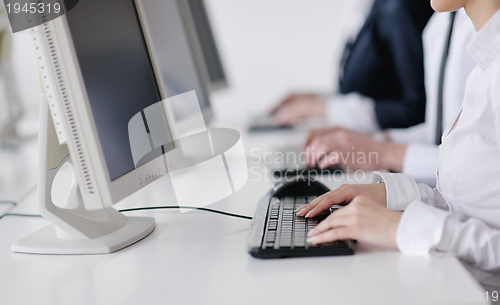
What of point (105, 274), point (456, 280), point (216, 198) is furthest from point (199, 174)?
point (456, 280)

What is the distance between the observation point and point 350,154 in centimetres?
121

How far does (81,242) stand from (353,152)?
79 cm

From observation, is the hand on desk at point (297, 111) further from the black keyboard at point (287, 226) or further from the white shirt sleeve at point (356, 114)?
A: the black keyboard at point (287, 226)

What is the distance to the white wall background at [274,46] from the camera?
362 centimetres

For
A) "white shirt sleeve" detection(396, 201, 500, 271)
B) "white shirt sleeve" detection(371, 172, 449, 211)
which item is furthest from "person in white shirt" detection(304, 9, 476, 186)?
"white shirt sleeve" detection(396, 201, 500, 271)

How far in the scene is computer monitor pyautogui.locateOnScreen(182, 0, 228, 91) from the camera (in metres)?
1.87

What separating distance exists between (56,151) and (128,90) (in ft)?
0.53

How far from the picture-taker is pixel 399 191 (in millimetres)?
789

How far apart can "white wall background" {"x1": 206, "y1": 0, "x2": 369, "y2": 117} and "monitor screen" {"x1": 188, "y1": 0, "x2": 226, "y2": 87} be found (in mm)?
1604

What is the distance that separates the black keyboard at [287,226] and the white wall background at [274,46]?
2.73 metres

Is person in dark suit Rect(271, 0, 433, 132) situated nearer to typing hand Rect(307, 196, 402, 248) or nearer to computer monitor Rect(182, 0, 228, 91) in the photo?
computer monitor Rect(182, 0, 228, 91)

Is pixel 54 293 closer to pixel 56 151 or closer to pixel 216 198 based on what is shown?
pixel 56 151

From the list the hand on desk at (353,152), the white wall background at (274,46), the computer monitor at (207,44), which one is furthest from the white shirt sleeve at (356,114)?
the white wall background at (274,46)

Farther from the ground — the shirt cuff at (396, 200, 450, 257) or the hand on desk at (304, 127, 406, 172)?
the shirt cuff at (396, 200, 450, 257)
